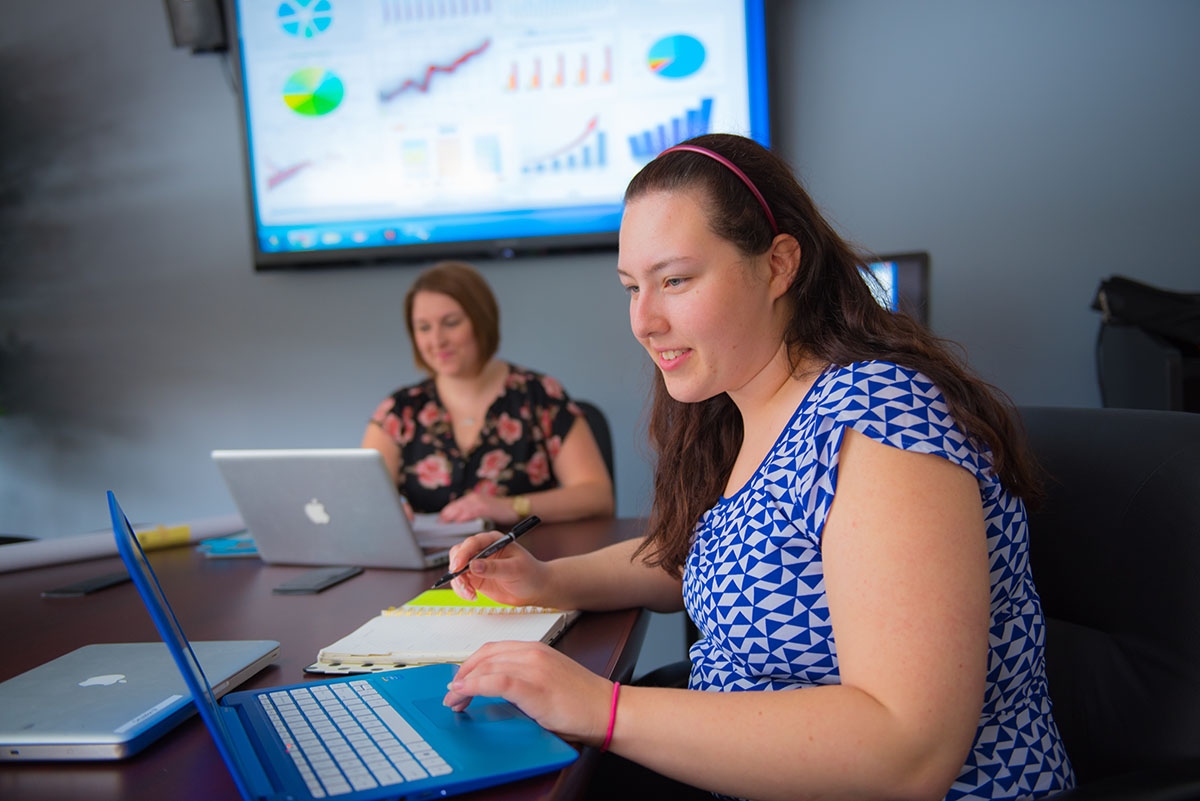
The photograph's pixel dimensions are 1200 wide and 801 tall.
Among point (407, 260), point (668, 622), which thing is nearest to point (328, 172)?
point (407, 260)

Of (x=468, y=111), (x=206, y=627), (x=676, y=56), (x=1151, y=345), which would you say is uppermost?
(x=676, y=56)

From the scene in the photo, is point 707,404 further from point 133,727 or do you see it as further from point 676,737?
point 133,727

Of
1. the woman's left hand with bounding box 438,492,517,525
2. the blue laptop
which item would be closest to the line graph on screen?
the woman's left hand with bounding box 438,492,517,525

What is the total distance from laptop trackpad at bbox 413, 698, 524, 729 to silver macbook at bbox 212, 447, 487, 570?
0.61 meters

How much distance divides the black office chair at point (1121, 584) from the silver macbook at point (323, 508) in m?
0.93

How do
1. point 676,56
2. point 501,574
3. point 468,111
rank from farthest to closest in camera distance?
point 468,111, point 676,56, point 501,574

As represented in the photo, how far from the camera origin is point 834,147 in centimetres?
263

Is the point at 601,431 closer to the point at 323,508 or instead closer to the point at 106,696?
the point at 323,508

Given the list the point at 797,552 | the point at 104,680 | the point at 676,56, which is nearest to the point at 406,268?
the point at 676,56

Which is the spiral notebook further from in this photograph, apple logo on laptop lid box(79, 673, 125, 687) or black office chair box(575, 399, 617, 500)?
black office chair box(575, 399, 617, 500)

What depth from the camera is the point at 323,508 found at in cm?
147

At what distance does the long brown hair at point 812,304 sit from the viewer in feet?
3.03

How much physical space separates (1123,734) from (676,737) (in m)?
0.54

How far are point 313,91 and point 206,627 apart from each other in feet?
7.16
